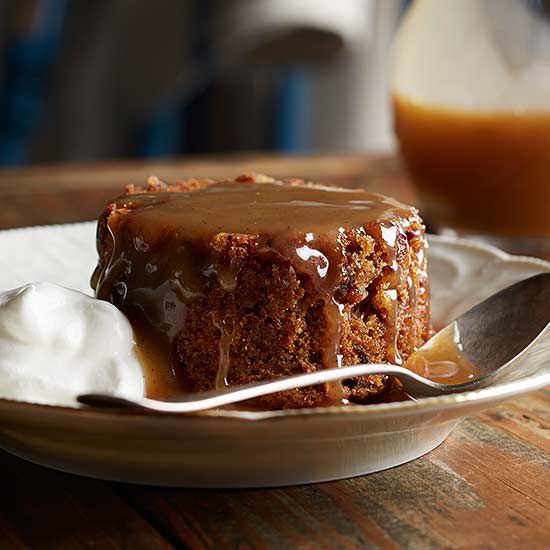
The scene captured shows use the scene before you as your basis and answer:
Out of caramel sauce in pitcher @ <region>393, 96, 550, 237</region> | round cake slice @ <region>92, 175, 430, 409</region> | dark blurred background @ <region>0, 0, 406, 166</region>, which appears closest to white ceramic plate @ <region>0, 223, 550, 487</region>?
round cake slice @ <region>92, 175, 430, 409</region>

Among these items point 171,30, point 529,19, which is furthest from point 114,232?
point 171,30

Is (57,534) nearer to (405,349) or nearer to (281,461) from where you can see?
(281,461)

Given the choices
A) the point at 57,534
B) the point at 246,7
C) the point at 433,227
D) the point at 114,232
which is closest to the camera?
the point at 57,534

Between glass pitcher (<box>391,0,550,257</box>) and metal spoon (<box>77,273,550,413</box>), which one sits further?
Answer: glass pitcher (<box>391,0,550,257</box>)

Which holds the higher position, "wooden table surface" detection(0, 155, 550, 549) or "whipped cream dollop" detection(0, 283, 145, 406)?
"whipped cream dollop" detection(0, 283, 145, 406)

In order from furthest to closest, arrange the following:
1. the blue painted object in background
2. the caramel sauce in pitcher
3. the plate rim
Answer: the blue painted object in background < the caramel sauce in pitcher < the plate rim

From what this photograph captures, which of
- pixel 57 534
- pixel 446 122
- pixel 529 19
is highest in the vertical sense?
pixel 529 19

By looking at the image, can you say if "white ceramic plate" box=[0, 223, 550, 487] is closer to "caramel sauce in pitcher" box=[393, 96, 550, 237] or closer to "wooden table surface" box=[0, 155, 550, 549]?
"wooden table surface" box=[0, 155, 550, 549]

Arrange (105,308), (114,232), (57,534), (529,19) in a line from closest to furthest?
(57,534) → (105,308) → (114,232) → (529,19)
